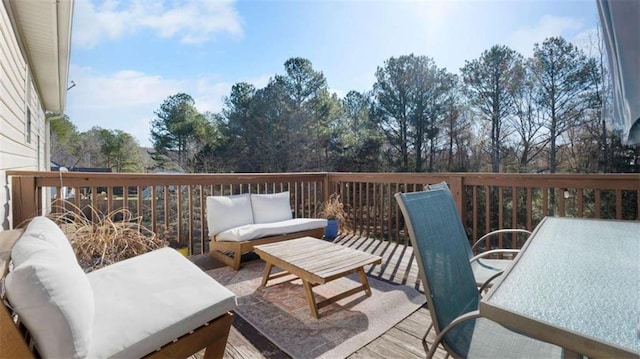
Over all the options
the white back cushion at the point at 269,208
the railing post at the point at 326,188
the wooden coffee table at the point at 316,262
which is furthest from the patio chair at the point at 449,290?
the railing post at the point at 326,188

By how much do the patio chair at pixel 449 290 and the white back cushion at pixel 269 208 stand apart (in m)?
2.90

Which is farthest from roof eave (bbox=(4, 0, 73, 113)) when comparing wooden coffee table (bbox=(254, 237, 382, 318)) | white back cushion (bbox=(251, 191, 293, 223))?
wooden coffee table (bbox=(254, 237, 382, 318))

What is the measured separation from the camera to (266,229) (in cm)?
359

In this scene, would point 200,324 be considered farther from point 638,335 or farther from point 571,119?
point 571,119

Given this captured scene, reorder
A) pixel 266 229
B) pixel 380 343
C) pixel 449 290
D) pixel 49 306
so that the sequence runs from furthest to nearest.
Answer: pixel 266 229 → pixel 380 343 → pixel 449 290 → pixel 49 306

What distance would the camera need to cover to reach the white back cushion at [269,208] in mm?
4066

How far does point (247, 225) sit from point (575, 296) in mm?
3348

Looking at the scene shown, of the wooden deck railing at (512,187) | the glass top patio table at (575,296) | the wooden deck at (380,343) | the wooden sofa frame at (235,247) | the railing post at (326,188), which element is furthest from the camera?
the railing post at (326,188)

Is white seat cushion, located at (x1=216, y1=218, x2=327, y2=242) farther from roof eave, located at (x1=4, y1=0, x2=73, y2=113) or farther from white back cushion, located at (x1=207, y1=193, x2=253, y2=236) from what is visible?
roof eave, located at (x1=4, y1=0, x2=73, y2=113)

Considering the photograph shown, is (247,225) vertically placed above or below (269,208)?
below

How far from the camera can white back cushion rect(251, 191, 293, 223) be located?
407 cm

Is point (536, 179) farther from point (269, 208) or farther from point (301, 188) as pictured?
point (301, 188)

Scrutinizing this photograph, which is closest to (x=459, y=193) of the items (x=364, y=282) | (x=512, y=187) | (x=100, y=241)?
(x=512, y=187)

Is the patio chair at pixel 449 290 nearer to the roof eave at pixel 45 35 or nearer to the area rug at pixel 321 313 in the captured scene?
the area rug at pixel 321 313
